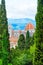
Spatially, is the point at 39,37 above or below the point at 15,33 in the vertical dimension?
above

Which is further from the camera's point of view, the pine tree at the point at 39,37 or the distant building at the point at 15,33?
the distant building at the point at 15,33

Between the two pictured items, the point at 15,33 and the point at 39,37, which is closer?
the point at 39,37

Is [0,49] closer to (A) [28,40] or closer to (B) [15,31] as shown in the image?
(A) [28,40]

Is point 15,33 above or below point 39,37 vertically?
below

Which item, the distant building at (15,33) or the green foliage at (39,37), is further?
the distant building at (15,33)

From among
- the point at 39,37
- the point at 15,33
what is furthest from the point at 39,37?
the point at 15,33

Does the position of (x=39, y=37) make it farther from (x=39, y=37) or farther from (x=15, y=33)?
(x=15, y=33)

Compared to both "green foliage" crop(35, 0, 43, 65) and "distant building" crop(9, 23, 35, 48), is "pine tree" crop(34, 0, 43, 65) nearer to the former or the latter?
"green foliage" crop(35, 0, 43, 65)

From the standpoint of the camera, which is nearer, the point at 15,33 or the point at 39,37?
the point at 39,37

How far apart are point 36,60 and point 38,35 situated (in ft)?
5.01

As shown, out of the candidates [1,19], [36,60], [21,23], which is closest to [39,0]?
[36,60]

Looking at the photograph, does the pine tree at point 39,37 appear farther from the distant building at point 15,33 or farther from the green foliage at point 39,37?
the distant building at point 15,33

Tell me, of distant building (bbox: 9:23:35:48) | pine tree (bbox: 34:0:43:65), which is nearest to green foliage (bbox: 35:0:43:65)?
pine tree (bbox: 34:0:43:65)

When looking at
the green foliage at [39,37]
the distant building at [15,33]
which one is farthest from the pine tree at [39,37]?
the distant building at [15,33]
